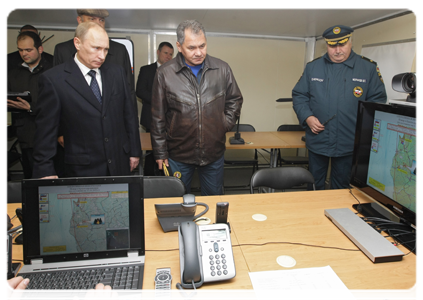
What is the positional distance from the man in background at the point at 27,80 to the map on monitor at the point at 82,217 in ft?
7.33

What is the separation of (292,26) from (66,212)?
4.12 metres

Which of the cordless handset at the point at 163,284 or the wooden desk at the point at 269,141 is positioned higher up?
the wooden desk at the point at 269,141

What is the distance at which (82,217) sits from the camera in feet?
3.51

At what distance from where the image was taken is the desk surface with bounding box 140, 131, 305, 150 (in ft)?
11.0

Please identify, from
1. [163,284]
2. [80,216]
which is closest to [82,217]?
[80,216]

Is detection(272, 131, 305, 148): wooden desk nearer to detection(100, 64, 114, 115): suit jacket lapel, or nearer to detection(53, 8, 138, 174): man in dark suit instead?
detection(53, 8, 138, 174): man in dark suit

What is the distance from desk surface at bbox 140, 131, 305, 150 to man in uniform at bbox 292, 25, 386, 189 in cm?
76

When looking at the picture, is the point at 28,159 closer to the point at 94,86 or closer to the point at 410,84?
the point at 94,86

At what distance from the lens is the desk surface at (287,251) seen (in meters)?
1.02

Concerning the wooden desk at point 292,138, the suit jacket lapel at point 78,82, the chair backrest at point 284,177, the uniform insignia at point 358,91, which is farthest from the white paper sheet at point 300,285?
the wooden desk at point 292,138

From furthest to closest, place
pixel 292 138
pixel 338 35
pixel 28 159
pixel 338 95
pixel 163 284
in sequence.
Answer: pixel 292 138 < pixel 28 159 < pixel 338 95 < pixel 338 35 < pixel 163 284

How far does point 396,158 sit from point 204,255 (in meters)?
0.95

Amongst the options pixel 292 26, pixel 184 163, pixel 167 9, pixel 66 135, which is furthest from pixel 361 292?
pixel 292 26

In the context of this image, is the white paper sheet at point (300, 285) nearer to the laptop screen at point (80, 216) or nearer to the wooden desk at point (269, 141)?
the laptop screen at point (80, 216)
